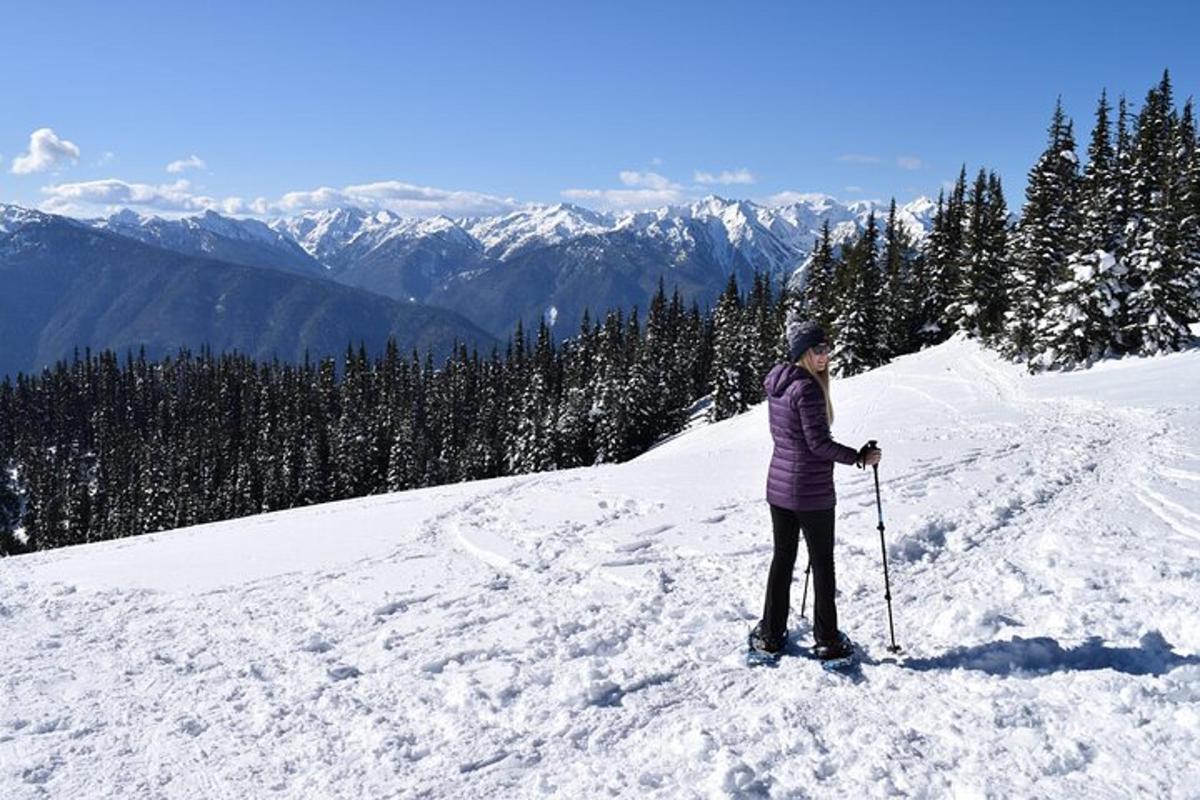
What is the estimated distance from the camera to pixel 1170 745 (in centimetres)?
479

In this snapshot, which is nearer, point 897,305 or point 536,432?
point 897,305

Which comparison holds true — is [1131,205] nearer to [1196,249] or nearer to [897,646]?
[1196,249]

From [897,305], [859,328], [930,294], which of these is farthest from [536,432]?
[930,294]

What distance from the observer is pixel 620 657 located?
6.80 m

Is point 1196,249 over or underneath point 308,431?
over

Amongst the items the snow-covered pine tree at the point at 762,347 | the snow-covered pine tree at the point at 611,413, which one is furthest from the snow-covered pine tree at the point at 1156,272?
the snow-covered pine tree at the point at 611,413

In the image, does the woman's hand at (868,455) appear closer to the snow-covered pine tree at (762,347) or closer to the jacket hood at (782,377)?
the jacket hood at (782,377)

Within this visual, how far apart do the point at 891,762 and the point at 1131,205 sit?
1754 inches

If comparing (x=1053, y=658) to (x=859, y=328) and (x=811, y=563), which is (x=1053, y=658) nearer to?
(x=811, y=563)

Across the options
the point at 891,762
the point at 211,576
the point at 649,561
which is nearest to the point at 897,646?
the point at 891,762

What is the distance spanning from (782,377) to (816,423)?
51 centimetres

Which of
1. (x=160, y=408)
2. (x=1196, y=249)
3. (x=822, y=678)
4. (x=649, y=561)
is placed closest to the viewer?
(x=822, y=678)

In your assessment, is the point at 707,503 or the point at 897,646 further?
the point at 707,503

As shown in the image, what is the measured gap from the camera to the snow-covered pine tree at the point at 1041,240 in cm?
4078
